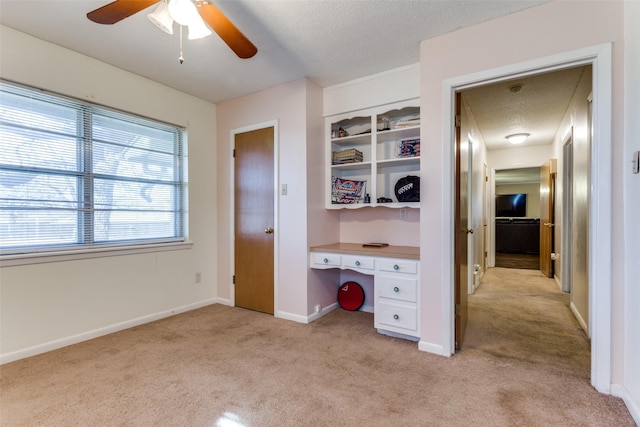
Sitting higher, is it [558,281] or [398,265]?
[398,265]

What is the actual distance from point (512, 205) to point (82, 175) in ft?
35.3

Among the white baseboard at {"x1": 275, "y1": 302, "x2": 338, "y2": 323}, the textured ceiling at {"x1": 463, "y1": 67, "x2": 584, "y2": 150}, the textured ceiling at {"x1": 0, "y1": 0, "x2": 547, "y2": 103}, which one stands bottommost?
the white baseboard at {"x1": 275, "y1": 302, "x2": 338, "y2": 323}

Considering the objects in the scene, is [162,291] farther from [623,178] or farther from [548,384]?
[623,178]

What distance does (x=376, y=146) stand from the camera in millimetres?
3078

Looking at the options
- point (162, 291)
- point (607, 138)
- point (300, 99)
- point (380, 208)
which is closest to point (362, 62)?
point (300, 99)

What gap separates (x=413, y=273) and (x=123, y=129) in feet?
9.81

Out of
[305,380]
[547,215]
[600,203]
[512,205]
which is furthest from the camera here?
[512,205]

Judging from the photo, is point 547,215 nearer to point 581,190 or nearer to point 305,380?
point 581,190

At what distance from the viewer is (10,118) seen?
7.29 feet

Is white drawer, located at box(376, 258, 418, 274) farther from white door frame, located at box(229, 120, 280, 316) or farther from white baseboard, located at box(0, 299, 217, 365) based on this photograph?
white baseboard, located at box(0, 299, 217, 365)

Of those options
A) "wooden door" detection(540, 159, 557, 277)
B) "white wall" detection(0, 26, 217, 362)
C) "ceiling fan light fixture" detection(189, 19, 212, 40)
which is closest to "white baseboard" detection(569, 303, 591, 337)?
"wooden door" detection(540, 159, 557, 277)

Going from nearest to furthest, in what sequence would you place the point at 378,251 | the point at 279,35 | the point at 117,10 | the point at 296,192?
the point at 117,10, the point at 279,35, the point at 378,251, the point at 296,192

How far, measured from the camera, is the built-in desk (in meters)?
2.45

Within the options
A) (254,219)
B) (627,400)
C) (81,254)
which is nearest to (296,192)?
(254,219)
